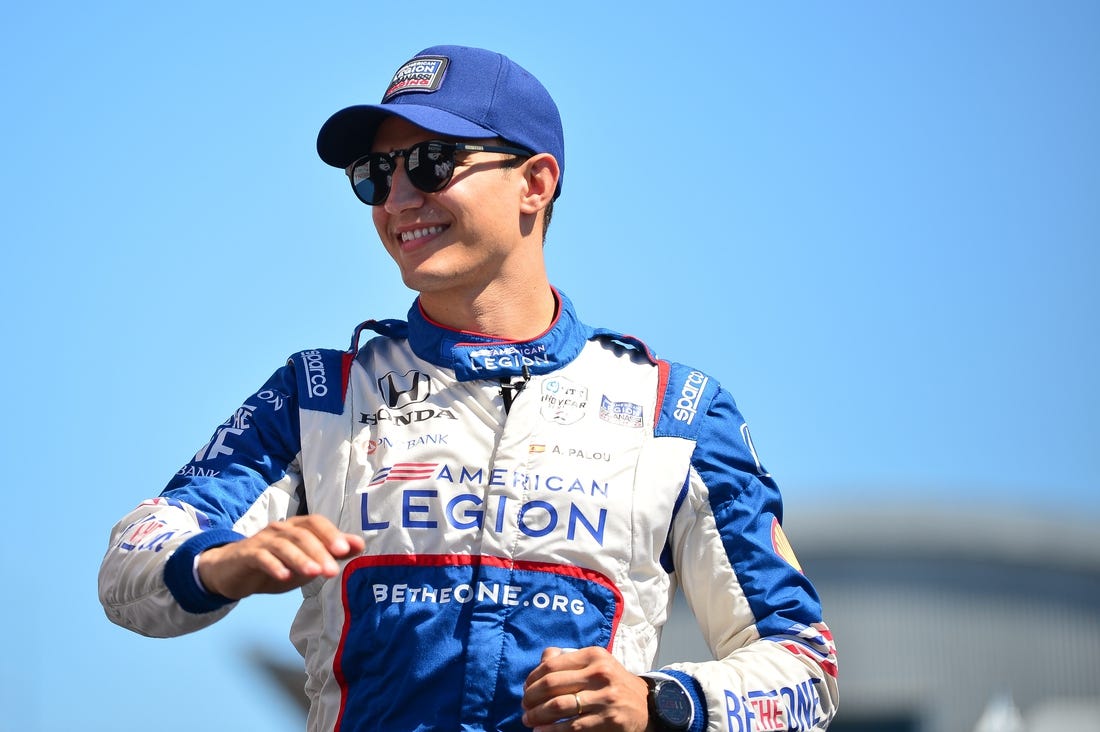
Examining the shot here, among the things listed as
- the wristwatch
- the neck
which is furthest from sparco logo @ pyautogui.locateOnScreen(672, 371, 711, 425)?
the wristwatch

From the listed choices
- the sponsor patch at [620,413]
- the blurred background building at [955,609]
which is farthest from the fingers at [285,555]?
the blurred background building at [955,609]

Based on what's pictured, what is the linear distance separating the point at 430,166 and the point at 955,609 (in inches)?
1518

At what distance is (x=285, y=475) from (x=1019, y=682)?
129 feet

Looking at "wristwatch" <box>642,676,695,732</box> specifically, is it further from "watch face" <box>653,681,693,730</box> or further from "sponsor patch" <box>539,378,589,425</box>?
"sponsor patch" <box>539,378,589,425</box>

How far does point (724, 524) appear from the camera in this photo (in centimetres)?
432

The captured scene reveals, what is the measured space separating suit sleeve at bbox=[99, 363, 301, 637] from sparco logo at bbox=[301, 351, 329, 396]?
0.05 metres

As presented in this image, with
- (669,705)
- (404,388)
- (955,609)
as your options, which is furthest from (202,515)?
(955,609)

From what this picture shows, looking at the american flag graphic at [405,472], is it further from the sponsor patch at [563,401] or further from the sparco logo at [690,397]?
the sparco logo at [690,397]

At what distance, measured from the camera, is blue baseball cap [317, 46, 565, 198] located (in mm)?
4480

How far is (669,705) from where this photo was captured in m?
3.83

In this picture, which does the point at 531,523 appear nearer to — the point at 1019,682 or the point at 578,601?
the point at 578,601

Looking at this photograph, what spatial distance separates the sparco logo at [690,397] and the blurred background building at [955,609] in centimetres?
3556

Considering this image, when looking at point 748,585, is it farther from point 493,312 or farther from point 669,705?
point 493,312

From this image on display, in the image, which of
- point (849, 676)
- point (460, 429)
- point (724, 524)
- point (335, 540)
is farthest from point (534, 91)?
point (849, 676)
